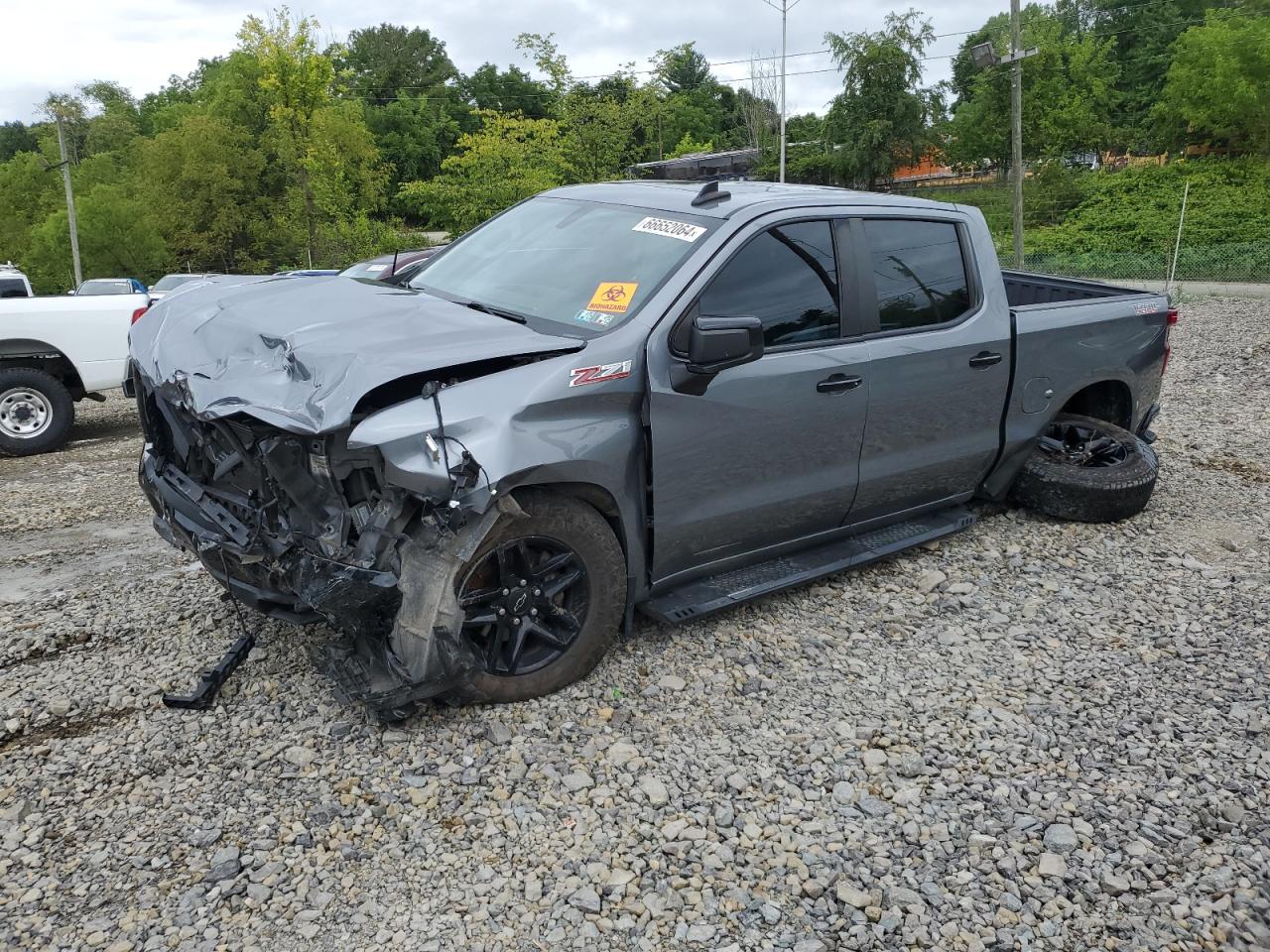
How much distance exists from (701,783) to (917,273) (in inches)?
108

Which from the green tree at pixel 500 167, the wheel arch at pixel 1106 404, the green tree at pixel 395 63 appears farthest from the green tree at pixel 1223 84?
the green tree at pixel 395 63

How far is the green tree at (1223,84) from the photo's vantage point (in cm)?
4075

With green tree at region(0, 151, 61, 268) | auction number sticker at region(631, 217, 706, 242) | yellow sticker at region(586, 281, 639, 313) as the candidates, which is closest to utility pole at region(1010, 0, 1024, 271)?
auction number sticker at region(631, 217, 706, 242)

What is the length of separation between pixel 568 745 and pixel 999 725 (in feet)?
5.36

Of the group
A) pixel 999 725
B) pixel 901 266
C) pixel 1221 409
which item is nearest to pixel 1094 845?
pixel 999 725

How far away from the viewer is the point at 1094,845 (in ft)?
10.2

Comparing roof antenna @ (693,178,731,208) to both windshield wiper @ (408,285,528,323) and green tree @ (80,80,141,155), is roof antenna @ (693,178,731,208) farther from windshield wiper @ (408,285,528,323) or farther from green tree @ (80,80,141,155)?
green tree @ (80,80,141,155)

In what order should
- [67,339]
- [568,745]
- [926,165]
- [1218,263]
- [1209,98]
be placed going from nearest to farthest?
[568,745] → [67,339] → [1218,263] → [1209,98] → [926,165]

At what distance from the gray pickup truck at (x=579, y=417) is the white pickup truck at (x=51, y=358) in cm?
521

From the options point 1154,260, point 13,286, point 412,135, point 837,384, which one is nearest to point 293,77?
point 13,286

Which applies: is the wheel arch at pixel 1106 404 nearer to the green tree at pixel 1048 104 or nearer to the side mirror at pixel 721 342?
the side mirror at pixel 721 342

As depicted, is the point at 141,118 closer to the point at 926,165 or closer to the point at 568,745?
the point at 926,165

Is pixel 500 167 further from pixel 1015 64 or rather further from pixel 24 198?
pixel 24 198

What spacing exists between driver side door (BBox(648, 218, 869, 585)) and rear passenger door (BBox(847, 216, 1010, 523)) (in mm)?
134
